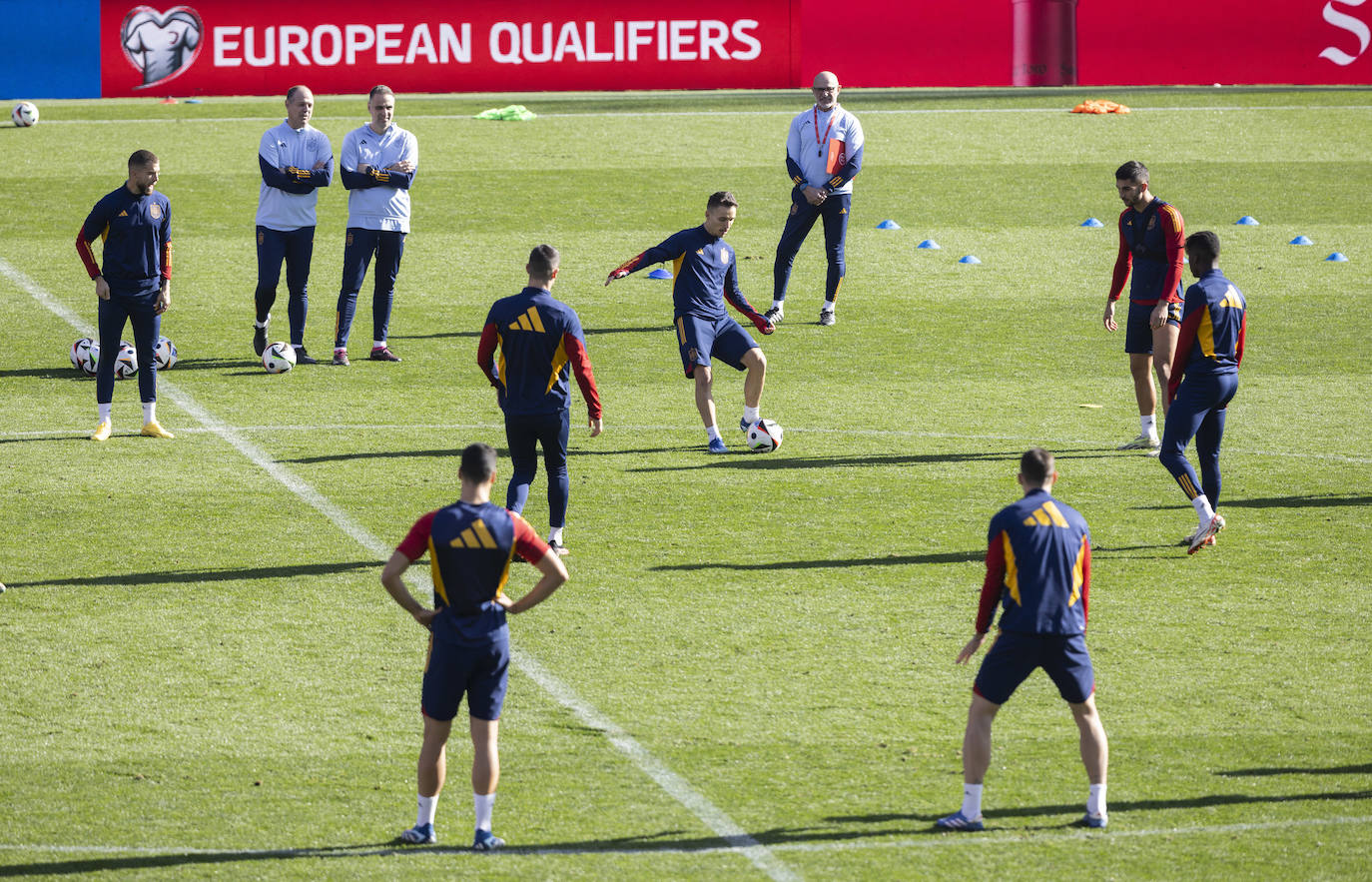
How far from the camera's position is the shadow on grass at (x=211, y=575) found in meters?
11.1

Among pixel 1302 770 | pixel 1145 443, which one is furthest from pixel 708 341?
pixel 1302 770

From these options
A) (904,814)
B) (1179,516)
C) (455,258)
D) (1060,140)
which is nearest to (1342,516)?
(1179,516)

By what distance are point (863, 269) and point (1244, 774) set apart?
14.6 metres

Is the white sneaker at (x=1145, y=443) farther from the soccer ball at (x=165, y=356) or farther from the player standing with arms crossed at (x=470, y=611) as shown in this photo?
the soccer ball at (x=165, y=356)

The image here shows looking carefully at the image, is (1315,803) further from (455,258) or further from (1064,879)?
(455,258)

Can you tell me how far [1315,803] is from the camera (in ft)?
26.1

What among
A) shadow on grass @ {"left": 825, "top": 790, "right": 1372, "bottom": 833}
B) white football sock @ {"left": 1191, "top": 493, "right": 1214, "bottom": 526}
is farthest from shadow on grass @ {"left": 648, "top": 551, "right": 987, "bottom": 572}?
shadow on grass @ {"left": 825, "top": 790, "right": 1372, "bottom": 833}

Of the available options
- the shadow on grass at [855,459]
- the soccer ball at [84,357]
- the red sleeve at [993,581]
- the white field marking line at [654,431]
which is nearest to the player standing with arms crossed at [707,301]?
the shadow on grass at [855,459]

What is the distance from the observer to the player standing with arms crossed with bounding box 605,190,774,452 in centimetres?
1394

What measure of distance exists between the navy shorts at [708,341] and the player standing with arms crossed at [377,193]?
397 centimetres

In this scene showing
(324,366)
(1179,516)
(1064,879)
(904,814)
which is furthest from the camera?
(324,366)

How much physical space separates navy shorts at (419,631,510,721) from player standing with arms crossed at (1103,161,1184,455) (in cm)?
774

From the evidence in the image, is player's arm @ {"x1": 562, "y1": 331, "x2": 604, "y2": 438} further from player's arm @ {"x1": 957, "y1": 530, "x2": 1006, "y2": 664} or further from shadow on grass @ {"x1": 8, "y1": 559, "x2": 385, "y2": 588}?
player's arm @ {"x1": 957, "y1": 530, "x2": 1006, "y2": 664}

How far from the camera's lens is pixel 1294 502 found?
13195 millimetres
